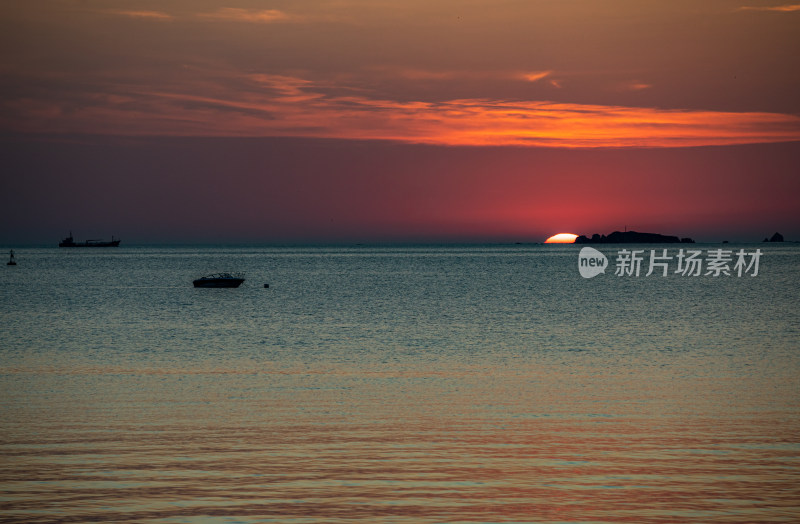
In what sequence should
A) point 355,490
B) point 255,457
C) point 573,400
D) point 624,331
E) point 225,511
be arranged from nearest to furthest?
point 225,511 → point 355,490 → point 255,457 → point 573,400 → point 624,331

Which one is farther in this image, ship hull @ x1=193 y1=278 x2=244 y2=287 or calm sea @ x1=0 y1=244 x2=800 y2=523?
ship hull @ x1=193 y1=278 x2=244 y2=287

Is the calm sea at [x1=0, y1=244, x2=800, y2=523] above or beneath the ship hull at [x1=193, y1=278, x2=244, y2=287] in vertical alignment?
beneath

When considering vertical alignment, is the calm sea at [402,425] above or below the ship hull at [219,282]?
below

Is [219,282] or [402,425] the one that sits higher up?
[219,282]

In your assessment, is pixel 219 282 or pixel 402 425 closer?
pixel 402 425

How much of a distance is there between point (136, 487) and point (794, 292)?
312 ft

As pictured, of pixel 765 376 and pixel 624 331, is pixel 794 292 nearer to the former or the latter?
pixel 624 331

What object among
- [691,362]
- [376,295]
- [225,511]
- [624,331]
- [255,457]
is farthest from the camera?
[376,295]

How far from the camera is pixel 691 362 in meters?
37.3

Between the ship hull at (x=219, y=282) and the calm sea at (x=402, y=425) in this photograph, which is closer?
the calm sea at (x=402, y=425)

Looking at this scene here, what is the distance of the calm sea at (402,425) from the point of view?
51.3 feet

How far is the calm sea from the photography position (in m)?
15.6

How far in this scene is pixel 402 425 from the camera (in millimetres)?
22656

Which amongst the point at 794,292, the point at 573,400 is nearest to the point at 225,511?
the point at 573,400
